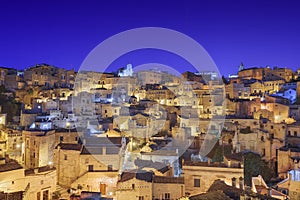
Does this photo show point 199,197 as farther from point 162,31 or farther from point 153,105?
point 153,105

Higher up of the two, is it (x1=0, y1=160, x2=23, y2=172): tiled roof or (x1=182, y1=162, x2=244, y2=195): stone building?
(x1=0, y1=160, x2=23, y2=172): tiled roof

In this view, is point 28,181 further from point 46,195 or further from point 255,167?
point 255,167

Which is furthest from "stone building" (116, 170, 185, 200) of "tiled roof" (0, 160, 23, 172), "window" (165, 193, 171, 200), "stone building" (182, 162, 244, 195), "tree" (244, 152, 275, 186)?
"tree" (244, 152, 275, 186)

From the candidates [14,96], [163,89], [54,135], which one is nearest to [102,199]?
[54,135]

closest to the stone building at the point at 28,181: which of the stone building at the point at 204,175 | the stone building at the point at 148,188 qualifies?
the stone building at the point at 148,188

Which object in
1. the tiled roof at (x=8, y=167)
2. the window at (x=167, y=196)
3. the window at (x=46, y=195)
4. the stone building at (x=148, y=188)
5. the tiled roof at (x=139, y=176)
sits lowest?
the window at (x=46, y=195)

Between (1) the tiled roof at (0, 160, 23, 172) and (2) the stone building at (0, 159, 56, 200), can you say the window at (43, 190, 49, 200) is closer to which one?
(2) the stone building at (0, 159, 56, 200)

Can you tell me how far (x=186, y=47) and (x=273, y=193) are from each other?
521 inches

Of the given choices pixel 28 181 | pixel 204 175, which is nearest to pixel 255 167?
pixel 204 175

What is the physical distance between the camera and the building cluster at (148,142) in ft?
40.6

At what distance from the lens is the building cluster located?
40.6ft

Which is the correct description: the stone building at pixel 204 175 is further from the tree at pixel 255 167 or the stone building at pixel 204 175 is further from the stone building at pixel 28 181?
the stone building at pixel 28 181

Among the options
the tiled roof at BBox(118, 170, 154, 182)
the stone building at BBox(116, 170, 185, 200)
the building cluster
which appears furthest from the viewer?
the building cluster

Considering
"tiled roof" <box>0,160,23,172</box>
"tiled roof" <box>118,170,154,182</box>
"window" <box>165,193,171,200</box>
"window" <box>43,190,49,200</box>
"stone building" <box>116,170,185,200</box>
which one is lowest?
"window" <box>43,190,49,200</box>
